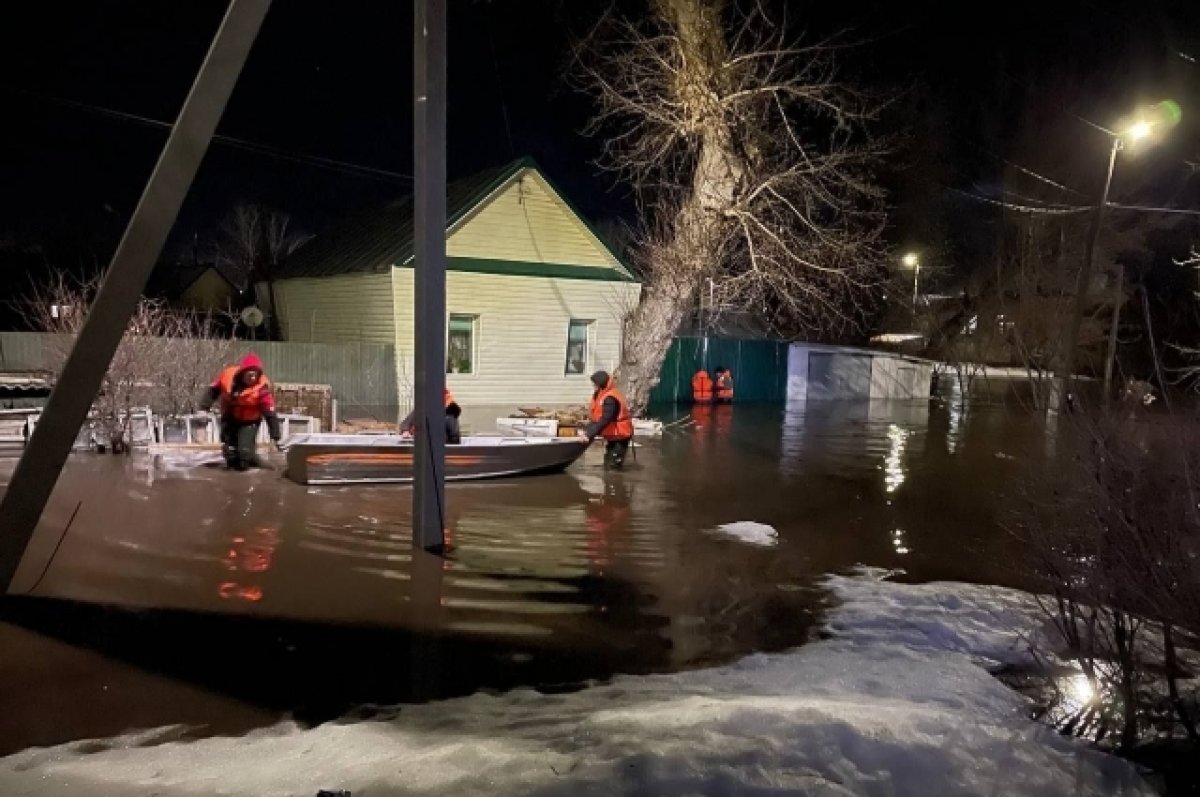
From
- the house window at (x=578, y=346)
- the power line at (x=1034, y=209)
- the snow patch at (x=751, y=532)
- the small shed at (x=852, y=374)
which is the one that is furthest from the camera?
the small shed at (x=852, y=374)

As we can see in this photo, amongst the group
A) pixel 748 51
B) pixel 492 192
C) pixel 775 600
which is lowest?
pixel 775 600

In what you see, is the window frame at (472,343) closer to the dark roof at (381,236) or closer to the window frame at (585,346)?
the dark roof at (381,236)

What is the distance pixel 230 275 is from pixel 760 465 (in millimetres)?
37724

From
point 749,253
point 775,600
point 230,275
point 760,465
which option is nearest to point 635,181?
point 749,253

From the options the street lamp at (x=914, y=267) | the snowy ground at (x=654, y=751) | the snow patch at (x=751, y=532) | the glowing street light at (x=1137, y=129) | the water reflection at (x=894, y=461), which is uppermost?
the glowing street light at (x=1137, y=129)

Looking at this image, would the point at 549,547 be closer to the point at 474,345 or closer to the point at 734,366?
the point at 474,345

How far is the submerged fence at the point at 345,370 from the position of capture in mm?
19359

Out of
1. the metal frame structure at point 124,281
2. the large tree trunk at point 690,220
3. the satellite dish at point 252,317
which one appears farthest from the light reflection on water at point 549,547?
the satellite dish at point 252,317

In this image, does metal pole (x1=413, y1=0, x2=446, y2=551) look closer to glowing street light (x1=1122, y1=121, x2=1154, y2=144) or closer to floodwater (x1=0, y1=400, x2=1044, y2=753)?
floodwater (x1=0, y1=400, x2=1044, y2=753)

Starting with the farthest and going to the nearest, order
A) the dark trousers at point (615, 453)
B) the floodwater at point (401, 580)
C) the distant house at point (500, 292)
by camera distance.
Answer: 1. the distant house at point (500, 292)
2. the dark trousers at point (615, 453)
3. the floodwater at point (401, 580)

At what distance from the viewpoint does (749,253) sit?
64.6 ft

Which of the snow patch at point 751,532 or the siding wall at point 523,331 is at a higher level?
the siding wall at point 523,331

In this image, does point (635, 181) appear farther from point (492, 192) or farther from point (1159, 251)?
point (1159, 251)

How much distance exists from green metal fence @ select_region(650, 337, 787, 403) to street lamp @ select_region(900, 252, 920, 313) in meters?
10.1
